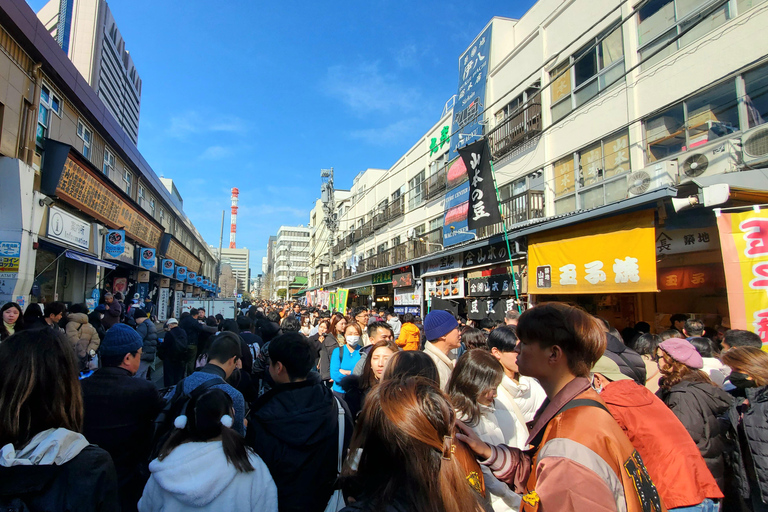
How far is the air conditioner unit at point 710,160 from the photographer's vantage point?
7.46 meters

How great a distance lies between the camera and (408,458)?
4.66ft

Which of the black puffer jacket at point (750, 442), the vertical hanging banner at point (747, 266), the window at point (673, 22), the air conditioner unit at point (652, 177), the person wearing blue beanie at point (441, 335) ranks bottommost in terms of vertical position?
the black puffer jacket at point (750, 442)

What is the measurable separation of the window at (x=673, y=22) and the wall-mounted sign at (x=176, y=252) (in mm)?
23534

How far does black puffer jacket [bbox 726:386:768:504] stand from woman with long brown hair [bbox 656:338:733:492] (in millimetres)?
98

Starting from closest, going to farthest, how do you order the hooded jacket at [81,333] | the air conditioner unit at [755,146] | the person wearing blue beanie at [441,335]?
1. the person wearing blue beanie at [441,335]
2. the hooded jacket at [81,333]
3. the air conditioner unit at [755,146]

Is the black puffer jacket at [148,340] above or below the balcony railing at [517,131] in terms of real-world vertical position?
below

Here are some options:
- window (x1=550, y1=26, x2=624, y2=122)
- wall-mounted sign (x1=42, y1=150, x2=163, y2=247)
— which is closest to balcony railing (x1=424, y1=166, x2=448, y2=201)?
window (x1=550, y1=26, x2=624, y2=122)

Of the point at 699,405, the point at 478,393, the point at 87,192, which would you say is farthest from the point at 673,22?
the point at 87,192

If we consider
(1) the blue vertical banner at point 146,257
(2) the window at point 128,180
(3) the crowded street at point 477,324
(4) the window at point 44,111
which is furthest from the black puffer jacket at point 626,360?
(2) the window at point 128,180

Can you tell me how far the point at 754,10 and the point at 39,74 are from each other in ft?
52.2

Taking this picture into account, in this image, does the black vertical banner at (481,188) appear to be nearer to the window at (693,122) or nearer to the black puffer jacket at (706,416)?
the window at (693,122)

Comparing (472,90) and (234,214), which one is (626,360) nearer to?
(472,90)

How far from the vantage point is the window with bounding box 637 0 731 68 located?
7914 mm

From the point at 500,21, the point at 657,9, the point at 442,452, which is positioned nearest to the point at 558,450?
the point at 442,452
